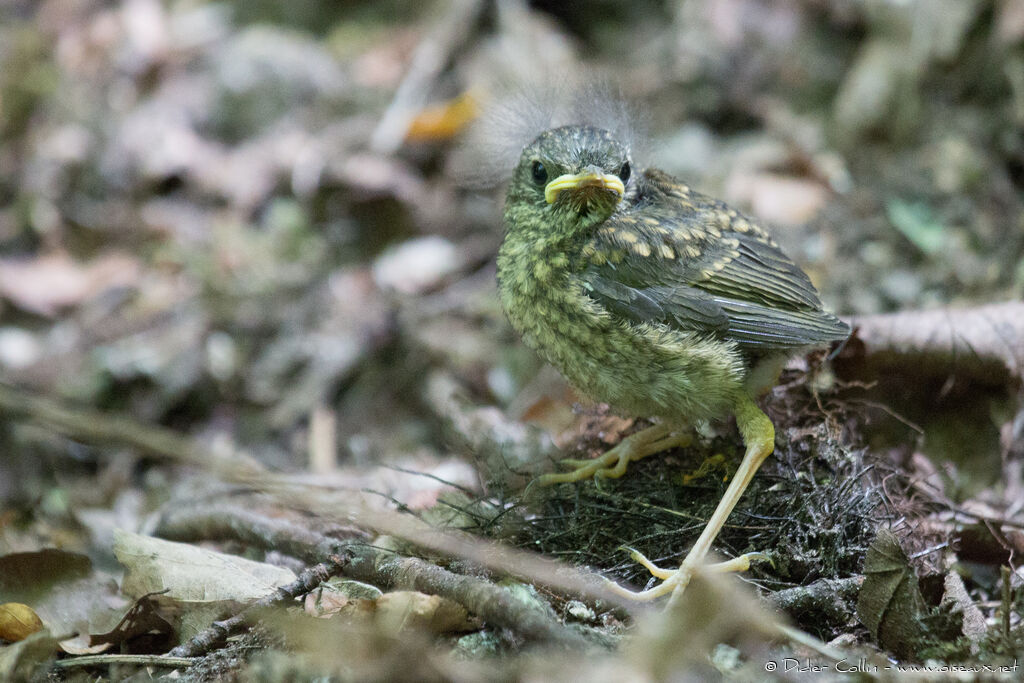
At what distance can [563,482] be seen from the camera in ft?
9.80

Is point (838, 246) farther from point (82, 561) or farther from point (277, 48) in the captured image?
point (277, 48)

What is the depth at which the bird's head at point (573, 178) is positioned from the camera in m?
2.84

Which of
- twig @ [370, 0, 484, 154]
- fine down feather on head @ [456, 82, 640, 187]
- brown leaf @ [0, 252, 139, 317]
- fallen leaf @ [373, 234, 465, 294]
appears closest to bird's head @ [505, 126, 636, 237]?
fine down feather on head @ [456, 82, 640, 187]

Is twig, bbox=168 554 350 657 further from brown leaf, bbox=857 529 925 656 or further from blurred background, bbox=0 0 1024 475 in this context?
blurred background, bbox=0 0 1024 475

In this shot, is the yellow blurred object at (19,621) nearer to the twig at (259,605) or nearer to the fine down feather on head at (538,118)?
the twig at (259,605)

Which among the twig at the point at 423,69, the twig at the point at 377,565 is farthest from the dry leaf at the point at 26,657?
the twig at the point at 423,69

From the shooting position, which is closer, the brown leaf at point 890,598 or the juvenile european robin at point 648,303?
the brown leaf at point 890,598

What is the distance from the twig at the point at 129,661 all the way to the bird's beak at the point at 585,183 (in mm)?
1750

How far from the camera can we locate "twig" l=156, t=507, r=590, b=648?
1.97 metres

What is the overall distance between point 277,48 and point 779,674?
19.5 feet

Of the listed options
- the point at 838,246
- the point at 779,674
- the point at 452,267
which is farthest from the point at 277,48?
the point at 779,674

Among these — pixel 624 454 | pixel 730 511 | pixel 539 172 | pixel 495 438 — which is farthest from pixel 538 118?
pixel 730 511

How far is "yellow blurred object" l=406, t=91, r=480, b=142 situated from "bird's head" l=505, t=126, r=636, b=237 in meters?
2.89

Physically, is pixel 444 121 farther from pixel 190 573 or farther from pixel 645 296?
pixel 190 573
